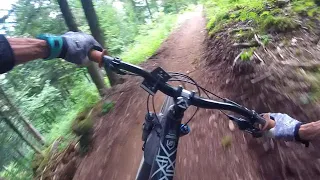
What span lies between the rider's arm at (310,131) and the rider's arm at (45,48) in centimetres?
191

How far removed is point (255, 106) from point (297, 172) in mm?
1322

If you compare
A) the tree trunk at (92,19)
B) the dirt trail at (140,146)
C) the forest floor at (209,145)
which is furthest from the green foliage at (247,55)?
the tree trunk at (92,19)

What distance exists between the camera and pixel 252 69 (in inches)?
176

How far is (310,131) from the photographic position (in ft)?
6.96

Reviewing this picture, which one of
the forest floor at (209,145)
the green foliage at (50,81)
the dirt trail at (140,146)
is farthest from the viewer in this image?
the green foliage at (50,81)

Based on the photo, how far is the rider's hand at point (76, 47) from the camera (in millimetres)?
2180

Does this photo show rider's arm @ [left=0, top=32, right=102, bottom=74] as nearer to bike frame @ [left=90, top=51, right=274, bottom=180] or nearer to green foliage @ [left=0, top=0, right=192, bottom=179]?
bike frame @ [left=90, top=51, right=274, bottom=180]

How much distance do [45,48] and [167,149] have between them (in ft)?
4.38

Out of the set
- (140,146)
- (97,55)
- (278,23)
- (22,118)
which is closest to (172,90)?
(97,55)

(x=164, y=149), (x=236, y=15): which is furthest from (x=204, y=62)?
(x=164, y=149)

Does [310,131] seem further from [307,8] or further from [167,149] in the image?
[307,8]

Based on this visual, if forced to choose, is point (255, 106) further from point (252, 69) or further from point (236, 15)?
point (236, 15)

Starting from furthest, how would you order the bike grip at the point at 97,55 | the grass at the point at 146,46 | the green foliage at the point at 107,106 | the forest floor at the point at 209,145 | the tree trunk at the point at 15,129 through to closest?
1. the tree trunk at the point at 15,129
2. the grass at the point at 146,46
3. the green foliage at the point at 107,106
4. the forest floor at the point at 209,145
5. the bike grip at the point at 97,55

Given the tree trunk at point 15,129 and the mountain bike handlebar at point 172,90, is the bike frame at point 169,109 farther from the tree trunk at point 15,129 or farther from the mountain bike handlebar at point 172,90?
the tree trunk at point 15,129
